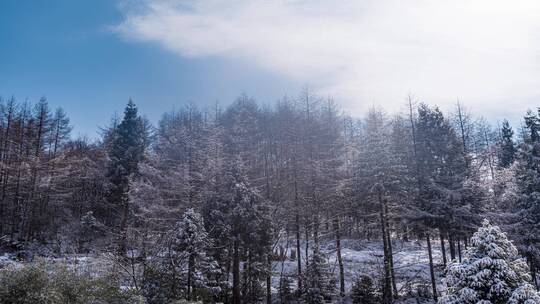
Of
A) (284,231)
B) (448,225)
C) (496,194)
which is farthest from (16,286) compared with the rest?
→ (496,194)

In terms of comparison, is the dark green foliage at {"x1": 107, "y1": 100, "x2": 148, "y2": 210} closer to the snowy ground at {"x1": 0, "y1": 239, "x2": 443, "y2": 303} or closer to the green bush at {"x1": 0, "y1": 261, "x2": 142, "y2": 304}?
the snowy ground at {"x1": 0, "y1": 239, "x2": 443, "y2": 303}

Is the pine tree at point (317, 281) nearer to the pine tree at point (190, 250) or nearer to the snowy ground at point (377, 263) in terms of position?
the snowy ground at point (377, 263)

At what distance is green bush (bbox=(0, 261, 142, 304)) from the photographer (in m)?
11.7

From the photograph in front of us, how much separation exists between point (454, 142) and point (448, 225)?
255 inches

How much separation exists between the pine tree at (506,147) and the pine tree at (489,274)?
3157 centimetres

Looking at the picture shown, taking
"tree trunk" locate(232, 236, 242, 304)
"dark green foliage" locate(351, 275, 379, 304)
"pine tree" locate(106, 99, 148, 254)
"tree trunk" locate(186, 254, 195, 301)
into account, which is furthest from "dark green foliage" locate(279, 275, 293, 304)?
"pine tree" locate(106, 99, 148, 254)

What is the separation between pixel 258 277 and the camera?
24.3 metres

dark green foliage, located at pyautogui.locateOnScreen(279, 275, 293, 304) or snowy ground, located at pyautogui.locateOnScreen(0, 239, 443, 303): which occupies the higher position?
snowy ground, located at pyautogui.locateOnScreen(0, 239, 443, 303)

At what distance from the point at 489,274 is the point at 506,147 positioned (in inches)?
1409

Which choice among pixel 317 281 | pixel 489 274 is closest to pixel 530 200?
pixel 317 281

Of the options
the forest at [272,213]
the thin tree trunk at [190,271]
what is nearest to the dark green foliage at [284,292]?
the forest at [272,213]

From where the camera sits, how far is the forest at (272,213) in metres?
15.6

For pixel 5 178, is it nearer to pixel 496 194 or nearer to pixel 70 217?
pixel 70 217

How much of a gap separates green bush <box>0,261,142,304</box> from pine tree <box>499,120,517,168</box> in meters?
38.9
